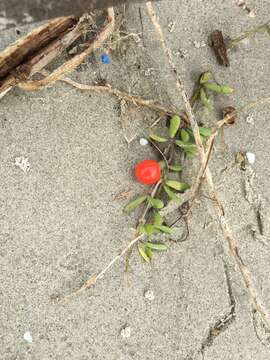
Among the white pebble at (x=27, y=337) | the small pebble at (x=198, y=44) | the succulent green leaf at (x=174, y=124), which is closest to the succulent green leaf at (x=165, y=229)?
the succulent green leaf at (x=174, y=124)

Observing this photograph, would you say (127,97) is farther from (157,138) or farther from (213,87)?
(213,87)

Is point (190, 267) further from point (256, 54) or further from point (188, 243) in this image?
point (256, 54)

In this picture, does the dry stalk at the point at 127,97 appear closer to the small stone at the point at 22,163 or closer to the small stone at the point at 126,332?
the small stone at the point at 22,163

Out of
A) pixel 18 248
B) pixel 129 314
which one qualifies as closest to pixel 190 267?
pixel 129 314

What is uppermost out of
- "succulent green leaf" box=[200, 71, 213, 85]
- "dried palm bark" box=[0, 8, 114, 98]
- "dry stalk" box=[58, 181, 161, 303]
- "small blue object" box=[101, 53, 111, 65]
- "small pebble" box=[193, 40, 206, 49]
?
"dried palm bark" box=[0, 8, 114, 98]

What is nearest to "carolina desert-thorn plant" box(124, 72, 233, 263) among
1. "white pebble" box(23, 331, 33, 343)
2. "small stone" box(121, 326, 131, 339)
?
"small stone" box(121, 326, 131, 339)

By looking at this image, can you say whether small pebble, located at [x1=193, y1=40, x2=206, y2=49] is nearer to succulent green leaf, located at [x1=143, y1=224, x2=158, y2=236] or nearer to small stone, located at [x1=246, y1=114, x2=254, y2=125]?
small stone, located at [x1=246, y1=114, x2=254, y2=125]

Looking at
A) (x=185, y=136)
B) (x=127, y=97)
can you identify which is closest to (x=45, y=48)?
(x=127, y=97)
